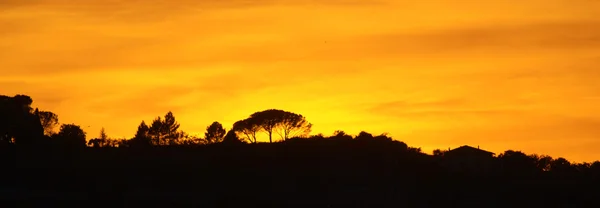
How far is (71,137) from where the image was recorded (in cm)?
14312

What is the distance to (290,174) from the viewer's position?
402 ft

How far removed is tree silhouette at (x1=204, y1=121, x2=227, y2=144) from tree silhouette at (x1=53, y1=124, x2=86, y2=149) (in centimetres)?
1255

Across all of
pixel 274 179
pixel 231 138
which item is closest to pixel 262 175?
pixel 274 179

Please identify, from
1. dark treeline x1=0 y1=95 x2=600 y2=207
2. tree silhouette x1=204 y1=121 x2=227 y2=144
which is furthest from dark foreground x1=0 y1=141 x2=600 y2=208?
tree silhouette x1=204 y1=121 x2=227 y2=144

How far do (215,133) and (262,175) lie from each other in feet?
87.3

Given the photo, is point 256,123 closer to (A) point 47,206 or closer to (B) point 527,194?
(B) point 527,194

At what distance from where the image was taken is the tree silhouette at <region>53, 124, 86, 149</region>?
133 metres

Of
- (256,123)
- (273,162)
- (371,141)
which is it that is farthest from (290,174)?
(256,123)

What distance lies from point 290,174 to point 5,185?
2492 centimetres

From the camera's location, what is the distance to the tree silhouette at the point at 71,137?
133 meters

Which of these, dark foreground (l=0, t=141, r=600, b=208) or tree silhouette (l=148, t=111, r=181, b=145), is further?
tree silhouette (l=148, t=111, r=181, b=145)

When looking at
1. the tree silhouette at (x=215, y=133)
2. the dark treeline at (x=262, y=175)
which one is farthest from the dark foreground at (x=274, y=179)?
the tree silhouette at (x=215, y=133)

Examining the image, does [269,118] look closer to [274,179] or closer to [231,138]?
[231,138]

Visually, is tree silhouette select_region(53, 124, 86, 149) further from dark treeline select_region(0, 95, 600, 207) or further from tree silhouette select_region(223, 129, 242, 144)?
tree silhouette select_region(223, 129, 242, 144)
